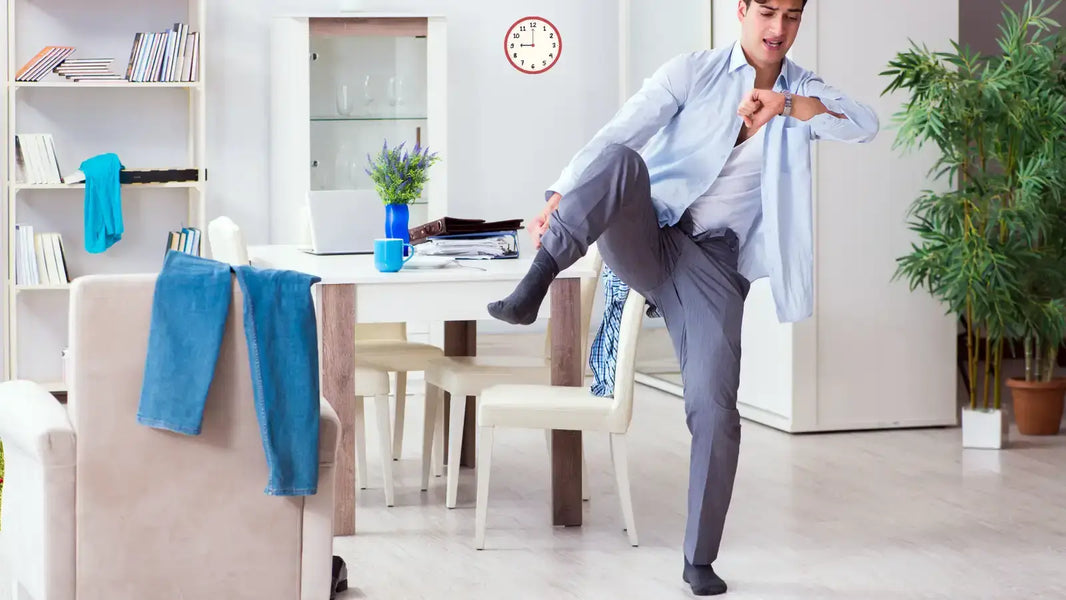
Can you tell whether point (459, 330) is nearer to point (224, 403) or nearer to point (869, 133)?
point (869, 133)

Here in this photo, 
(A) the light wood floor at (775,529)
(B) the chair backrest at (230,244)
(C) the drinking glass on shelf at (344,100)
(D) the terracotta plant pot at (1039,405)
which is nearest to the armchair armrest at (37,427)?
(A) the light wood floor at (775,529)

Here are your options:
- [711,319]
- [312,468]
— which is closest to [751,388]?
[711,319]

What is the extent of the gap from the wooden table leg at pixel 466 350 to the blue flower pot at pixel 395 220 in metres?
0.57

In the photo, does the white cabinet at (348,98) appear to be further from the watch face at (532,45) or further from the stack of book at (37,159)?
the stack of book at (37,159)

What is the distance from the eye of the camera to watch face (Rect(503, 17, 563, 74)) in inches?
273

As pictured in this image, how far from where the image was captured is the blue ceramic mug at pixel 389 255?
3734 mm

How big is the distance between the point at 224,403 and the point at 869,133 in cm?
170

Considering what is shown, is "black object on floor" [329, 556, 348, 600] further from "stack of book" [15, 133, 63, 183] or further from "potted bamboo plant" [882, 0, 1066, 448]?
"stack of book" [15, 133, 63, 183]

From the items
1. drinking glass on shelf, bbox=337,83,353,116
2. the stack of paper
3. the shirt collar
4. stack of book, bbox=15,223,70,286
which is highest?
drinking glass on shelf, bbox=337,83,353,116

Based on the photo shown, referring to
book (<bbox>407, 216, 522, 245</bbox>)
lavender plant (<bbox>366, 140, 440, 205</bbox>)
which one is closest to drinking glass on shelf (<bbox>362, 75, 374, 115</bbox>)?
book (<bbox>407, 216, 522, 245</bbox>)

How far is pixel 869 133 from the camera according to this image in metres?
3.22

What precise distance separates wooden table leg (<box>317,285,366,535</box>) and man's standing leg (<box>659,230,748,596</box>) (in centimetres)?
91

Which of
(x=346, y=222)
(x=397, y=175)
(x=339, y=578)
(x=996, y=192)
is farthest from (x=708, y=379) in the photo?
(x=996, y=192)

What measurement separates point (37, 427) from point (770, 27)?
1909 mm
